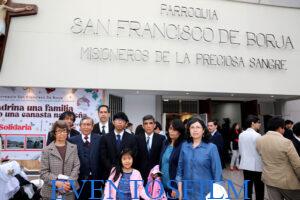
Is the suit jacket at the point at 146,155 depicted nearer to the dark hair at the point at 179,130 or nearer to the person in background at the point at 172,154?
the person in background at the point at 172,154

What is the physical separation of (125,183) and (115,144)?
0.82 m

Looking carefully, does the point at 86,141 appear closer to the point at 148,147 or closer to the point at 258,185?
the point at 148,147

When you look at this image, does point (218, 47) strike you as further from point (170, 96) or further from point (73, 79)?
point (73, 79)

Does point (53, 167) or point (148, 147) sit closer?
point (53, 167)

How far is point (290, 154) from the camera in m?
3.62

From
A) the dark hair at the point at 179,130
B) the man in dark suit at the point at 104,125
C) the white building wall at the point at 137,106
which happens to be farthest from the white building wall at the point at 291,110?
the dark hair at the point at 179,130

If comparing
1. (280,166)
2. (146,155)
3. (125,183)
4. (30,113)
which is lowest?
(125,183)

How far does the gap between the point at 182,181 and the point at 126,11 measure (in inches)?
286

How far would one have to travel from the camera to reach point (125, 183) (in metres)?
3.44

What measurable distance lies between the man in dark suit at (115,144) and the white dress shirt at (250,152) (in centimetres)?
234

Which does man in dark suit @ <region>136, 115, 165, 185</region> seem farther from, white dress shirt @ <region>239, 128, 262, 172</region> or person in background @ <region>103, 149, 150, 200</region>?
white dress shirt @ <region>239, 128, 262, 172</region>

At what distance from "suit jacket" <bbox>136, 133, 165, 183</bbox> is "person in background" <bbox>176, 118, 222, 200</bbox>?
104 cm

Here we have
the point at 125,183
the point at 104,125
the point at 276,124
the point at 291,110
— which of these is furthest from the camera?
the point at 291,110

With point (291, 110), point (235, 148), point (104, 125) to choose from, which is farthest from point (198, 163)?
point (291, 110)
